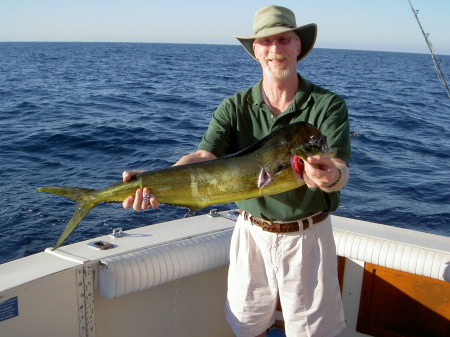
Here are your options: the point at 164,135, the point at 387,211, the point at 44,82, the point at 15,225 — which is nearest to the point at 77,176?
the point at 15,225

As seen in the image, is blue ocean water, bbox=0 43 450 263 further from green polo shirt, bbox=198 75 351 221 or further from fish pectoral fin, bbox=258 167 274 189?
fish pectoral fin, bbox=258 167 274 189

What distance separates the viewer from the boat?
316 cm

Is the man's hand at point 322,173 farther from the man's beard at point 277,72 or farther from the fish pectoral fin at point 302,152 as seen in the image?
the man's beard at point 277,72

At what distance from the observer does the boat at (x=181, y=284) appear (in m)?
3.16

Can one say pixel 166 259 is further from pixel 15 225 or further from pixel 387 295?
pixel 15 225

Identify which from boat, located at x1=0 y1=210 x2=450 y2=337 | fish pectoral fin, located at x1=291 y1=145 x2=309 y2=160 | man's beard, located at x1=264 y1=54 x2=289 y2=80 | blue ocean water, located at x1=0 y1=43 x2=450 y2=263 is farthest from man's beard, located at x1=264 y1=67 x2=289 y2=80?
blue ocean water, located at x1=0 y1=43 x2=450 y2=263

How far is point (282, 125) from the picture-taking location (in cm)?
306

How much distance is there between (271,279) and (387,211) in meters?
6.96

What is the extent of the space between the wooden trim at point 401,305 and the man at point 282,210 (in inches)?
33.2

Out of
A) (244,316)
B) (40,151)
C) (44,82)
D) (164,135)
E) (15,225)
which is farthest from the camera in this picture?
(44,82)

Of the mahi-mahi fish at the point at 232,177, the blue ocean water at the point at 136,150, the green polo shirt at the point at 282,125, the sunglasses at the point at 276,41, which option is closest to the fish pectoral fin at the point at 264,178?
the mahi-mahi fish at the point at 232,177

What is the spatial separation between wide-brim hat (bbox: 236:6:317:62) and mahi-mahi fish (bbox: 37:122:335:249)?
0.63 m

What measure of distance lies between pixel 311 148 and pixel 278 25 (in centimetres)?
81

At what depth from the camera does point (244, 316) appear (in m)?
3.30
